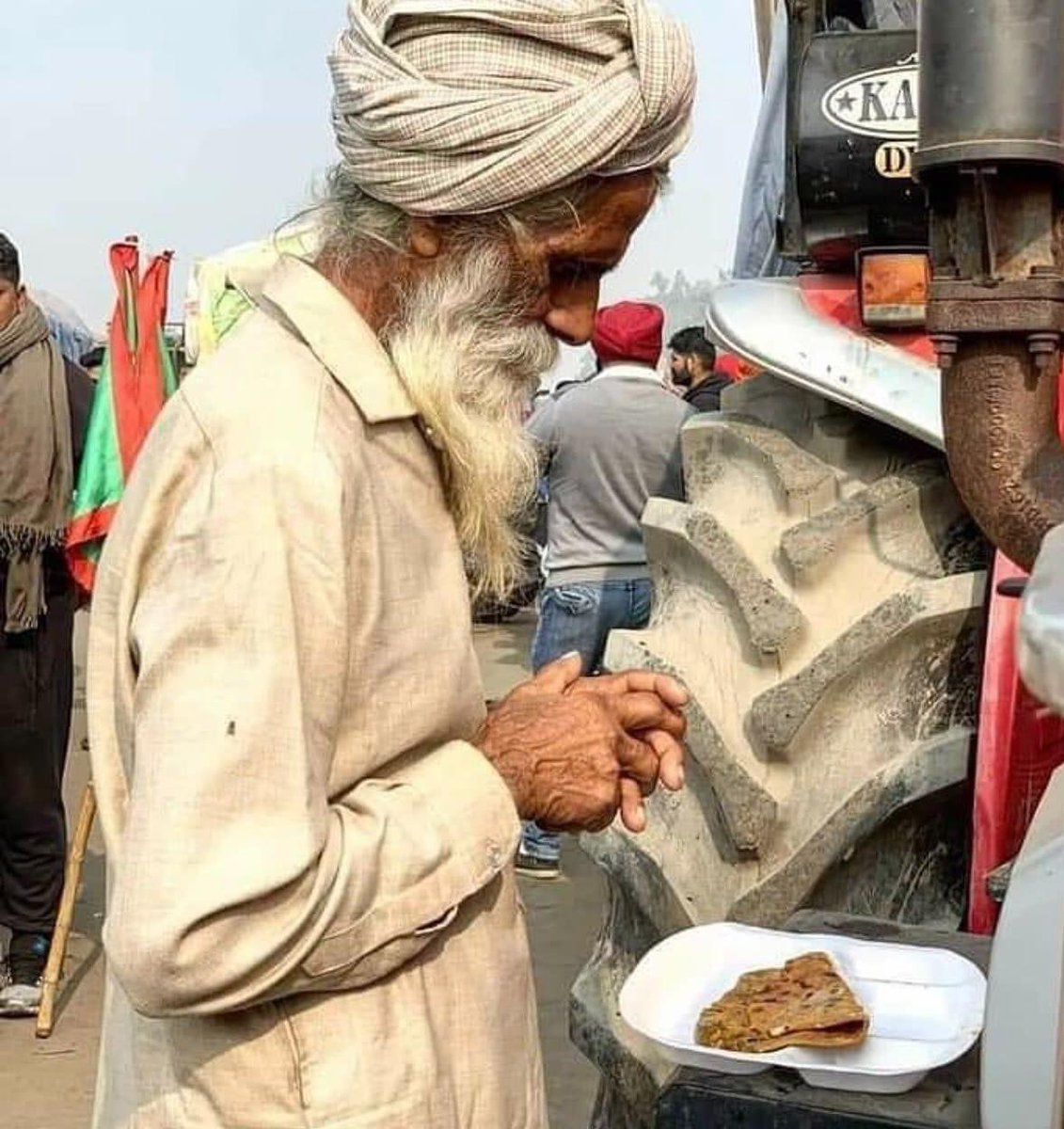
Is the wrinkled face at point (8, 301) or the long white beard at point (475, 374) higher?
the long white beard at point (475, 374)

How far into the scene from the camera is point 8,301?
4.23m

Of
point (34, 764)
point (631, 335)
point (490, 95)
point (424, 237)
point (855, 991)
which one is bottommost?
point (34, 764)

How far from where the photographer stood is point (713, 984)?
1940 mm

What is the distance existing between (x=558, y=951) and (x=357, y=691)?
3290 millimetres

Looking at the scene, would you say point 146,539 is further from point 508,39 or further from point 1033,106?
point 1033,106

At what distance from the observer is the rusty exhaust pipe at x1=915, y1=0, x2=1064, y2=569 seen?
180 cm

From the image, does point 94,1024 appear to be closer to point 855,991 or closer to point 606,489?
point 606,489

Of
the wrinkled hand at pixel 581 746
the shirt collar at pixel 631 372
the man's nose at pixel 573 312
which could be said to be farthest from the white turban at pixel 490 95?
the shirt collar at pixel 631 372

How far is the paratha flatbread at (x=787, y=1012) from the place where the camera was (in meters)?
1.71

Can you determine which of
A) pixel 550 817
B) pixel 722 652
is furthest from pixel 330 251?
pixel 722 652

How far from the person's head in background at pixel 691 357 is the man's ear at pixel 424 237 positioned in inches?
279

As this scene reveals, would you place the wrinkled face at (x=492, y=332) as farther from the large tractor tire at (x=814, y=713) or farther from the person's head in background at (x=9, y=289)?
the person's head in background at (x=9, y=289)

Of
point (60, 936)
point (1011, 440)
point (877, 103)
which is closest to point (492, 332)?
point (1011, 440)

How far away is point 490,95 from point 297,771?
1.82 feet
